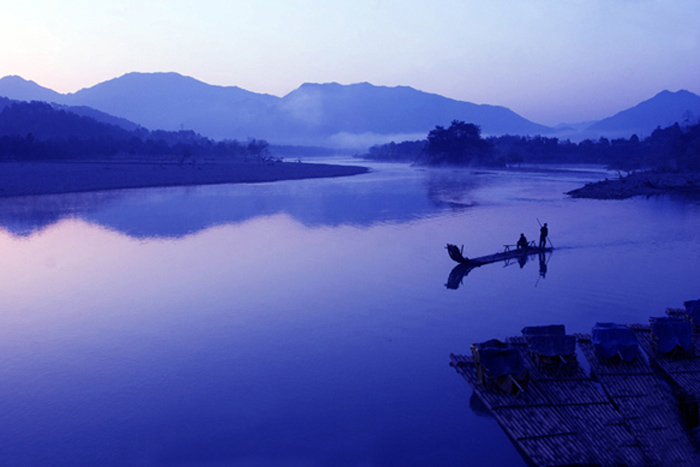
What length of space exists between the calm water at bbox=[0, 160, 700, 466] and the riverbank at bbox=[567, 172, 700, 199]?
20.2 metres

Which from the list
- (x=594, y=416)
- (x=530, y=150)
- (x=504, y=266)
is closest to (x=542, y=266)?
(x=504, y=266)

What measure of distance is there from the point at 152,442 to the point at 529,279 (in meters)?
17.3

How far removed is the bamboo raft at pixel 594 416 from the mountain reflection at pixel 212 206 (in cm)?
2629

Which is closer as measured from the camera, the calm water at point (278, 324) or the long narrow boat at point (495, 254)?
the calm water at point (278, 324)

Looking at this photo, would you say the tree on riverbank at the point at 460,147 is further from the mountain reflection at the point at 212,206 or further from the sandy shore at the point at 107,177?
the mountain reflection at the point at 212,206

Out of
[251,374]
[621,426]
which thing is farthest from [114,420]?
[621,426]

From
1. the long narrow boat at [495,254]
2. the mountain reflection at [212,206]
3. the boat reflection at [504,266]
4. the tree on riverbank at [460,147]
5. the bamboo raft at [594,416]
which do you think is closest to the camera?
the bamboo raft at [594,416]

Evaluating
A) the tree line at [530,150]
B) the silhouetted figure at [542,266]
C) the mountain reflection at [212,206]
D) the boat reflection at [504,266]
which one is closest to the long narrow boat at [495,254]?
the boat reflection at [504,266]

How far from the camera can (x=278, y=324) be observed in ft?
59.0

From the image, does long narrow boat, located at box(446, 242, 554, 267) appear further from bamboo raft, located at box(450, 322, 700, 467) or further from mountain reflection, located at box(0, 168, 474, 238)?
mountain reflection, located at box(0, 168, 474, 238)

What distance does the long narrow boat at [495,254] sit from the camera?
2495 centimetres

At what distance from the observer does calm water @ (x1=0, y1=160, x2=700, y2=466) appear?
11.4 metres

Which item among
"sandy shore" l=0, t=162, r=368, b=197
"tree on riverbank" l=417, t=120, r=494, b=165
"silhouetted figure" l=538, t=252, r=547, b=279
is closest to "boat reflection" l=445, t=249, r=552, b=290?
"silhouetted figure" l=538, t=252, r=547, b=279

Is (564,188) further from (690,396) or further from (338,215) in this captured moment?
(690,396)
